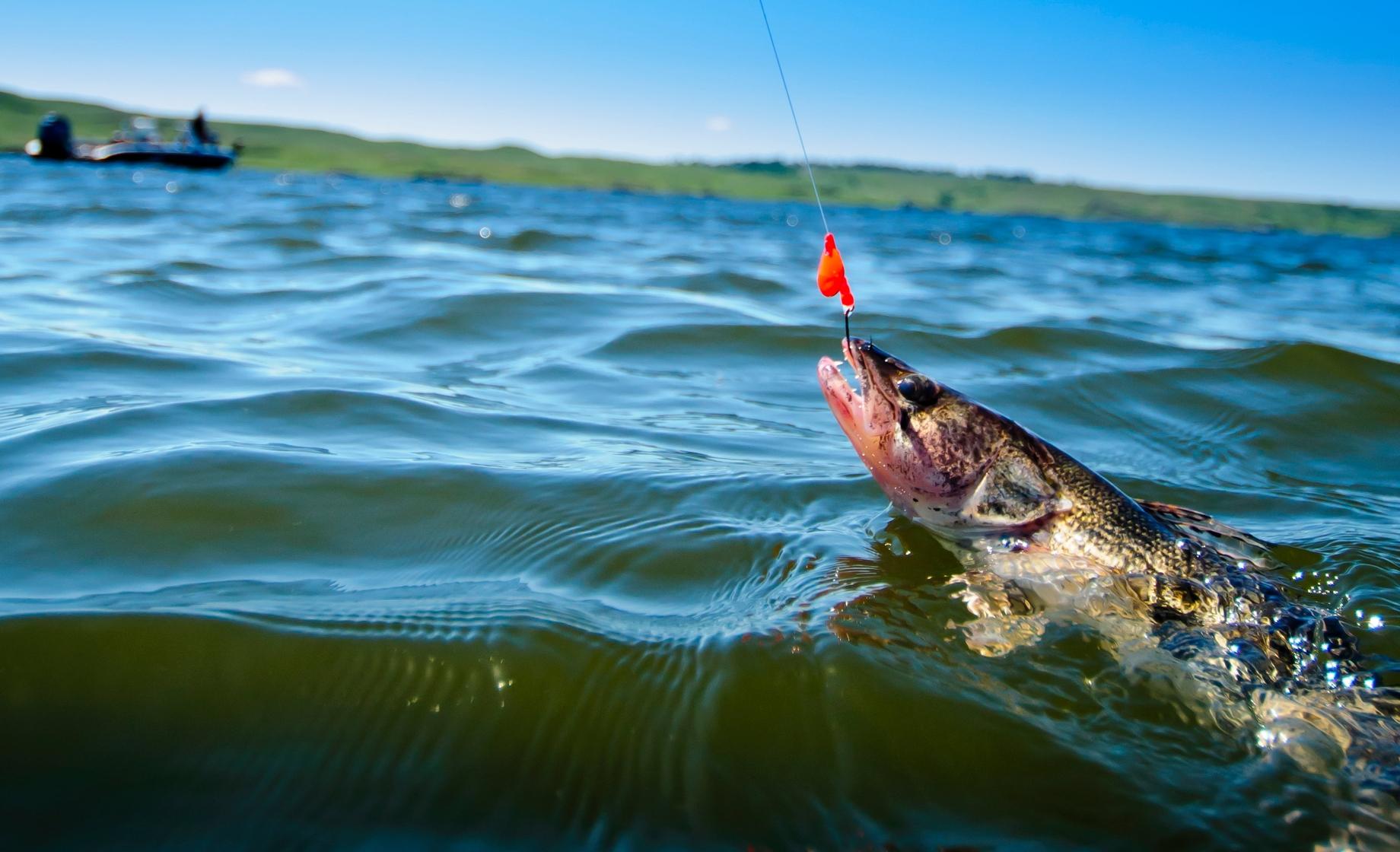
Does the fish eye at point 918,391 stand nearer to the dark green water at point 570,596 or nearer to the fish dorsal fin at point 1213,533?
the dark green water at point 570,596


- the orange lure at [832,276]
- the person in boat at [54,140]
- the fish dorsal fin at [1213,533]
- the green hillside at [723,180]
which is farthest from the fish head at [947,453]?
the green hillside at [723,180]

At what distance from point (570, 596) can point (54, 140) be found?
67198mm

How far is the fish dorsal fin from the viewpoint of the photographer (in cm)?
386

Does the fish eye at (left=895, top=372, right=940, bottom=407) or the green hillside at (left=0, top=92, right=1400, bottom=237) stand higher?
the green hillside at (left=0, top=92, right=1400, bottom=237)

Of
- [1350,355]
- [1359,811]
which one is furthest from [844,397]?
[1350,355]

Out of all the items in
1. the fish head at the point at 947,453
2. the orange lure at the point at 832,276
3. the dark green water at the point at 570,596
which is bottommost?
the dark green water at the point at 570,596

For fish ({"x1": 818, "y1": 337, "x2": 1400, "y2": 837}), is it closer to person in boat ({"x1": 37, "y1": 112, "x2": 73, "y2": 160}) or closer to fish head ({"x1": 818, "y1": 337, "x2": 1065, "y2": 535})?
fish head ({"x1": 818, "y1": 337, "x2": 1065, "y2": 535})

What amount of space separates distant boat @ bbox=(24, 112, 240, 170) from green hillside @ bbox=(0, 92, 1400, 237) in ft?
123

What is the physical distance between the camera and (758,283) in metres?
14.5

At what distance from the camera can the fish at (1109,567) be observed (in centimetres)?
312

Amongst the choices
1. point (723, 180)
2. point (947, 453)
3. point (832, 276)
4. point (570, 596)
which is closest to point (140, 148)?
point (832, 276)

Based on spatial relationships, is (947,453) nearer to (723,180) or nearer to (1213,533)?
(1213,533)

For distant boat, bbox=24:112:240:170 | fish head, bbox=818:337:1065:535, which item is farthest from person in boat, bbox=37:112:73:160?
fish head, bbox=818:337:1065:535

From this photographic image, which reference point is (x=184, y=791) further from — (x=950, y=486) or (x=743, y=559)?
(x=950, y=486)
